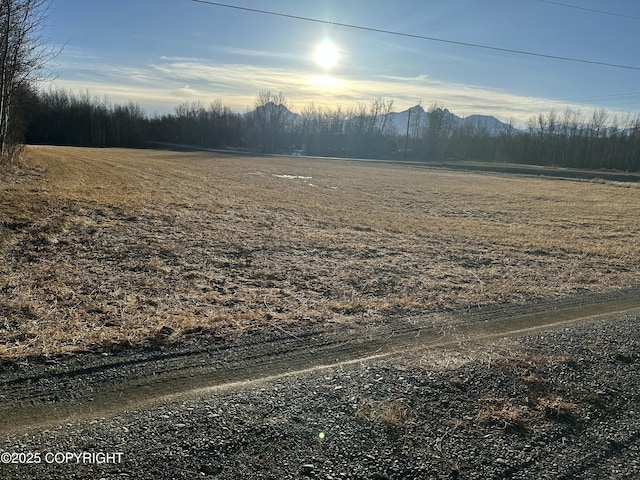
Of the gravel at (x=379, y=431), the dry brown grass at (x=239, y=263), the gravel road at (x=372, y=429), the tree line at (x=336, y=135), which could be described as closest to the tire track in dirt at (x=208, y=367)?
the gravel road at (x=372, y=429)

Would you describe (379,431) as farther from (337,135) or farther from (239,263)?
(337,135)

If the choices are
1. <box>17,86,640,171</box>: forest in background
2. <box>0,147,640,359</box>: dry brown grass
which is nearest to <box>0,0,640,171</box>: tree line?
<box>17,86,640,171</box>: forest in background

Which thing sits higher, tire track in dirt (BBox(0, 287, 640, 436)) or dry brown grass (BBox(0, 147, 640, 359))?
dry brown grass (BBox(0, 147, 640, 359))

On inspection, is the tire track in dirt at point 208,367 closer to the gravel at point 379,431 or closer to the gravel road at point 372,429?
the gravel road at point 372,429

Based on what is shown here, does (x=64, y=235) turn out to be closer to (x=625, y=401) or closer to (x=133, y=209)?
(x=133, y=209)

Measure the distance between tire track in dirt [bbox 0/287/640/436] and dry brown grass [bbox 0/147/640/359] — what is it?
0.52 metres

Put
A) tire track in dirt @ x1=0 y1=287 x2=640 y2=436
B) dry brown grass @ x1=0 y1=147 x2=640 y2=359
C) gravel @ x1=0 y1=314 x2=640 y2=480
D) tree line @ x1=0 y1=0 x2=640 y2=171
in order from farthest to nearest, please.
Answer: tree line @ x1=0 y1=0 x2=640 y2=171
dry brown grass @ x1=0 y1=147 x2=640 y2=359
tire track in dirt @ x1=0 y1=287 x2=640 y2=436
gravel @ x1=0 y1=314 x2=640 y2=480

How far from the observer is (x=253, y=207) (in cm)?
1820

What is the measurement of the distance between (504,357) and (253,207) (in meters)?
14.7

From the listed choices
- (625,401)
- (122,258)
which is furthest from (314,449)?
(122,258)

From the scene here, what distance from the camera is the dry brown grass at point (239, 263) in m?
5.54

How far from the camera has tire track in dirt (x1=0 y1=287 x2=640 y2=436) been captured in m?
3.43

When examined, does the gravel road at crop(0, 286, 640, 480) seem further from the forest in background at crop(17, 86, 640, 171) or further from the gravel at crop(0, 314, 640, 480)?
the forest in background at crop(17, 86, 640, 171)

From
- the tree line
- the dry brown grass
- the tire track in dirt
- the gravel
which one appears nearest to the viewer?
the gravel
